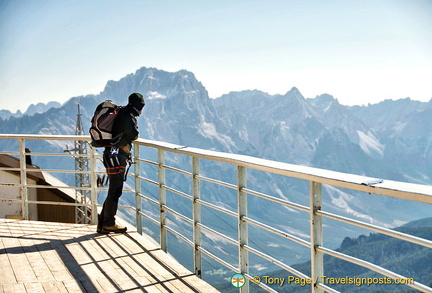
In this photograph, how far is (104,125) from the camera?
5668mm

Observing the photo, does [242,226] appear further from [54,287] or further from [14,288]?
[14,288]

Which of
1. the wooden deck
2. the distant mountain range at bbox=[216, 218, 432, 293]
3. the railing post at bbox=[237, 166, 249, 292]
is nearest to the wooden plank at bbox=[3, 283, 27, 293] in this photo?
the wooden deck

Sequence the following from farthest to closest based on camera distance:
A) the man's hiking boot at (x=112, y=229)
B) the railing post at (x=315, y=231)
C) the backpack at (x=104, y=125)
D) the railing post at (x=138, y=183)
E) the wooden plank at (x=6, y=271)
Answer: the man's hiking boot at (x=112, y=229) < the railing post at (x=138, y=183) < the backpack at (x=104, y=125) < the wooden plank at (x=6, y=271) < the railing post at (x=315, y=231)

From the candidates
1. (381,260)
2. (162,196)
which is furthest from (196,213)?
(381,260)

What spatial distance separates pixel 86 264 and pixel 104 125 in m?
1.56

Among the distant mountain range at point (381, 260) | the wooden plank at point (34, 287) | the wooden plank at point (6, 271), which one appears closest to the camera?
the wooden plank at point (34, 287)

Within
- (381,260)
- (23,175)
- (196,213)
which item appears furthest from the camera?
(381,260)

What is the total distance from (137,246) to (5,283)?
5.26ft

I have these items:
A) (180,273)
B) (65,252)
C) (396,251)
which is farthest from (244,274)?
(396,251)

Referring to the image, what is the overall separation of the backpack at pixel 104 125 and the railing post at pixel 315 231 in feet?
10.8

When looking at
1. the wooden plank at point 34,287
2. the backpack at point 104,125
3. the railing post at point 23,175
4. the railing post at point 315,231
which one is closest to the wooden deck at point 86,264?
the wooden plank at point 34,287

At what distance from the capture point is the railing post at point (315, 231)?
9.21 ft

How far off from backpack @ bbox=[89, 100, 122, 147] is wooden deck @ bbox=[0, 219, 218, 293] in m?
1.14

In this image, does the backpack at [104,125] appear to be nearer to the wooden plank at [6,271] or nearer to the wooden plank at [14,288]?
the wooden plank at [6,271]
